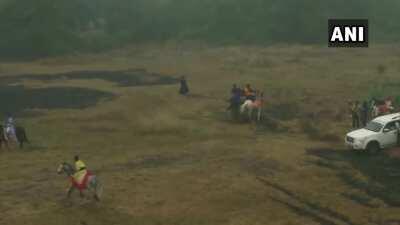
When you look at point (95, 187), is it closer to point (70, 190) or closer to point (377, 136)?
point (70, 190)

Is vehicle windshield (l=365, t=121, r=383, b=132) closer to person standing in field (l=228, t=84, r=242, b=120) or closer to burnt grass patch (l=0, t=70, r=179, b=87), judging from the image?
person standing in field (l=228, t=84, r=242, b=120)

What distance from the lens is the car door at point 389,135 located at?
27442 mm

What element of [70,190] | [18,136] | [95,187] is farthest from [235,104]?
[70,190]

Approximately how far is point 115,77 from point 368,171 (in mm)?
36433

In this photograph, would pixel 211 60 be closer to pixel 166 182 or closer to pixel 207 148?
pixel 207 148

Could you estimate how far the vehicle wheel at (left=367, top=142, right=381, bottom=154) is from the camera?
89.5ft

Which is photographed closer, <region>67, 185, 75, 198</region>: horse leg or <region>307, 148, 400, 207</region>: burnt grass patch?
<region>67, 185, 75, 198</region>: horse leg

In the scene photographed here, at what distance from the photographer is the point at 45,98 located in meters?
44.8

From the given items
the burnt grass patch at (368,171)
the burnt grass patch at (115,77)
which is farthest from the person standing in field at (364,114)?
the burnt grass patch at (115,77)

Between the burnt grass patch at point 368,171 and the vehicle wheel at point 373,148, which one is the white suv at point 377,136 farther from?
the burnt grass patch at point 368,171

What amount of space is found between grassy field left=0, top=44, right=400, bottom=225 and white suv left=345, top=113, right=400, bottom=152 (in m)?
0.62

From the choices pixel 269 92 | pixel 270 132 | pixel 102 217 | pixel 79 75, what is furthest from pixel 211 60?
pixel 102 217

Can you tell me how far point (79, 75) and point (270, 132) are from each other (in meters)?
31.3

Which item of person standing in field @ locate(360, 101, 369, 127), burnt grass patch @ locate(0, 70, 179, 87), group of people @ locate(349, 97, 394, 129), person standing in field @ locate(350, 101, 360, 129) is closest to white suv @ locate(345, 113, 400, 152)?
person standing in field @ locate(350, 101, 360, 129)
